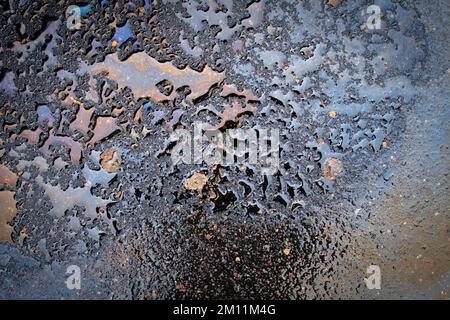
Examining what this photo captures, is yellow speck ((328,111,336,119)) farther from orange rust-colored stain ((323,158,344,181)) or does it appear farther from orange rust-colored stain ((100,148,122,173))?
orange rust-colored stain ((100,148,122,173))

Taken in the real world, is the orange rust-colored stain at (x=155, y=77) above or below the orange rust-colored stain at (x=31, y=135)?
above

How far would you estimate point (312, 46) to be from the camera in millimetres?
2117

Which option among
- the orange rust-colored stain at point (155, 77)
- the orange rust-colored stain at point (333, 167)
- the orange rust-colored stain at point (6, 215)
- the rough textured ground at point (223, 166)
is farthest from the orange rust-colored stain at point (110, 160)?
the orange rust-colored stain at point (333, 167)

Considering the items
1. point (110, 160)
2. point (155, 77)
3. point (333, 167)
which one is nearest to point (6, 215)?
point (110, 160)

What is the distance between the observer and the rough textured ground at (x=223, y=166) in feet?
6.78

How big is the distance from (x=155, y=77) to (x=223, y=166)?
0.56 meters

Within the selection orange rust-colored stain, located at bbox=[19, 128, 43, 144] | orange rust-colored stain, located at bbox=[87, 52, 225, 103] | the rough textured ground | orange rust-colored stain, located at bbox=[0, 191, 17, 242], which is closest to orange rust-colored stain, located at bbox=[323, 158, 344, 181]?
the rough textured ground

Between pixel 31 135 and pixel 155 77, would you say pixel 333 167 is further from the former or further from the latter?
pixel 31 135

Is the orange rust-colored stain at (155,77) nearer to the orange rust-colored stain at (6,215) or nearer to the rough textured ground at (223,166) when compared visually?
the rough textured ground at (223,166)

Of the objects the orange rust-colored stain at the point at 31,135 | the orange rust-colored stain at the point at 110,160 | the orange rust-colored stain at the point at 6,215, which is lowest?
the orange rust-colored stain at the point at 6,215

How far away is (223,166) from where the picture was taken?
2086 millimetres

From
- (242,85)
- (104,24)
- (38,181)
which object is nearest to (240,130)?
(242,85)

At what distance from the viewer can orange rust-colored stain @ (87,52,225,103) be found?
83.4 inches

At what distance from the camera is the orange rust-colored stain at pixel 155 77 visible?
2.12 metres
